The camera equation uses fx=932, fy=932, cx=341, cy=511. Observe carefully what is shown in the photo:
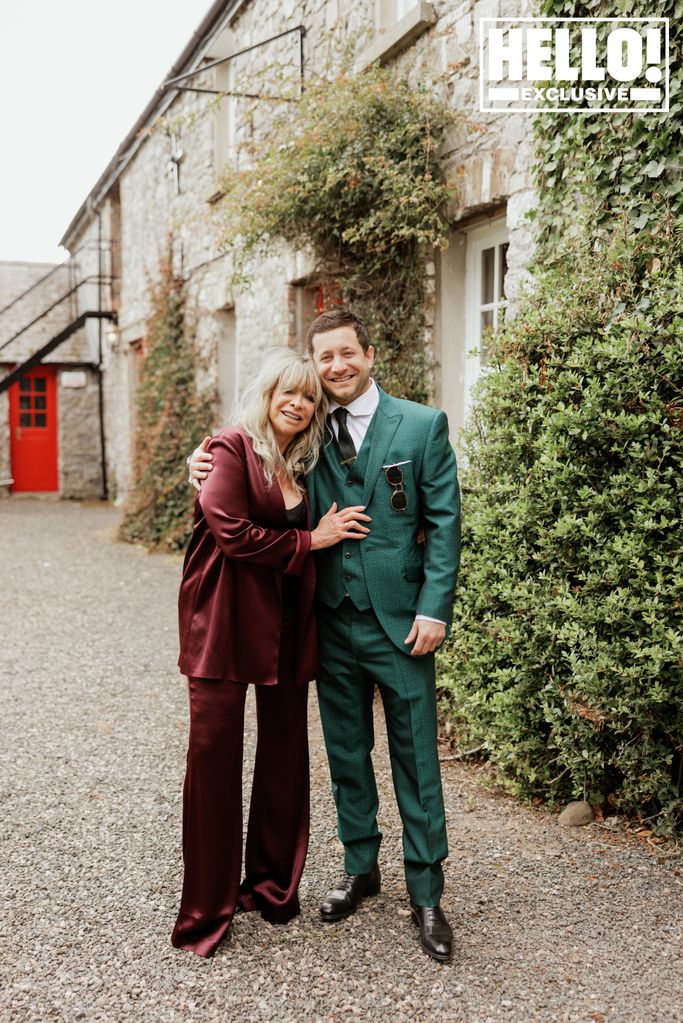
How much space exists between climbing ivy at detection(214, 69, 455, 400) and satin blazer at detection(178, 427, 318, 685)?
3.17m

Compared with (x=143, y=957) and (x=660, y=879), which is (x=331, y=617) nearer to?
(x=143, y=957)

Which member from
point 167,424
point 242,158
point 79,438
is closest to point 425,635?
point 242,158

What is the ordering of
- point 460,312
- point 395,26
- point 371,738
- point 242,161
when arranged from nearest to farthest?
point 371,738 → point 460,312 → point 395,26 → point 242,161

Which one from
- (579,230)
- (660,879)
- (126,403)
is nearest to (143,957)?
(660,879)

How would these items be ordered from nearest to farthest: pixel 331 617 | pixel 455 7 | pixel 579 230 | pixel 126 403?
pixel 331 617 → pixel 579 230 → pixel 455 7 → pixel 126 403

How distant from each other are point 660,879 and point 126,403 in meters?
14.3

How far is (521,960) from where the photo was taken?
2.78 metres

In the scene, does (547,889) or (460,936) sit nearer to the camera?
(460,936)

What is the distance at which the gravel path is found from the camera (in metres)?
2.57

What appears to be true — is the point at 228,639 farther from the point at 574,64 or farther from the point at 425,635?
the point at 574,64

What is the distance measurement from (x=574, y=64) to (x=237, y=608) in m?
3.20

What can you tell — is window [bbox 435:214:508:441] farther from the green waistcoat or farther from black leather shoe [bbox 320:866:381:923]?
black leather shoe [bbox 320:866:381:923]

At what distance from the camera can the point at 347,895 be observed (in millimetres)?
3029

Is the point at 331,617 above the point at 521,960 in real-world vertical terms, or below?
above
